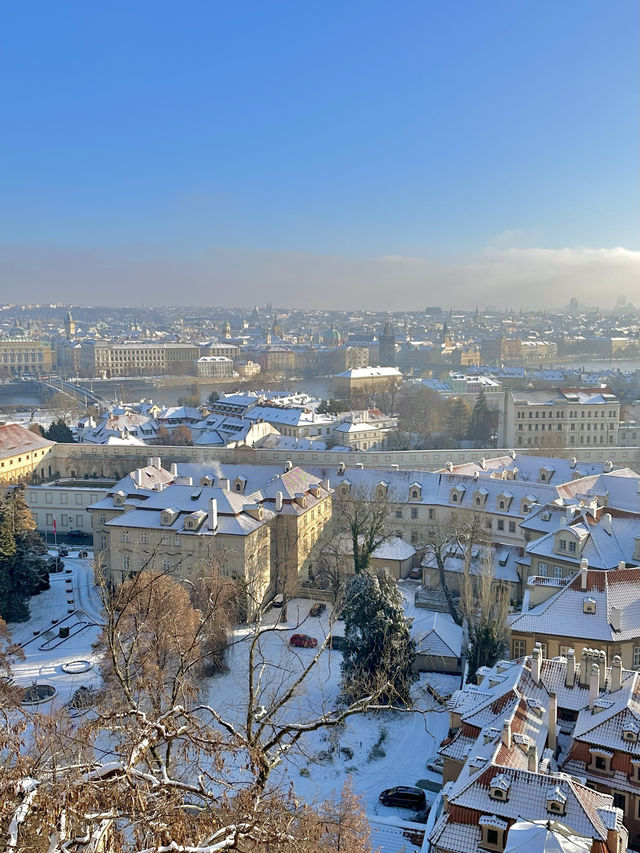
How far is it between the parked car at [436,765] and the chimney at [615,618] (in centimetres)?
385

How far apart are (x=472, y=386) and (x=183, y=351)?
56.0 meters

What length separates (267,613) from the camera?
19500 mm

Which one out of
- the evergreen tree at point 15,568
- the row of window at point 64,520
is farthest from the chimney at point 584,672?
the row of window at point 64,520

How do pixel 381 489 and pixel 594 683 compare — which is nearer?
pixel 594 683

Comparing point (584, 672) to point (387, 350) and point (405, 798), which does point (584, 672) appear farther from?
point (387, 350)

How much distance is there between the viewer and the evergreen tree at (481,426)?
1697 inches

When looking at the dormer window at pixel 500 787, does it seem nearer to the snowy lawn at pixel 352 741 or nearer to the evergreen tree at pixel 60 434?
the snowy lawn at pixel 352 741

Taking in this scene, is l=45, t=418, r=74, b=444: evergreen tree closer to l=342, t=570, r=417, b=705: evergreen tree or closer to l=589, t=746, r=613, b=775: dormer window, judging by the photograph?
l=342, t=570, r=417, b=705: evergreen tree

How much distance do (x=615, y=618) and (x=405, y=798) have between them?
4.97 metres

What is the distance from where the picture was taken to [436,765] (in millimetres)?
12883

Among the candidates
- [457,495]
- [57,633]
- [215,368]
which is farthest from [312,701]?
[215,368]

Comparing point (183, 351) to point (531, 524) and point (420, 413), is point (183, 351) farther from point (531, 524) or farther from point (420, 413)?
point (531, 524)

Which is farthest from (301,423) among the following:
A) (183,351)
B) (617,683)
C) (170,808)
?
(183,351)

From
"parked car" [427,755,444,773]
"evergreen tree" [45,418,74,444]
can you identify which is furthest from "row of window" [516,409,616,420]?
"parked car" [427,755,444,773]
